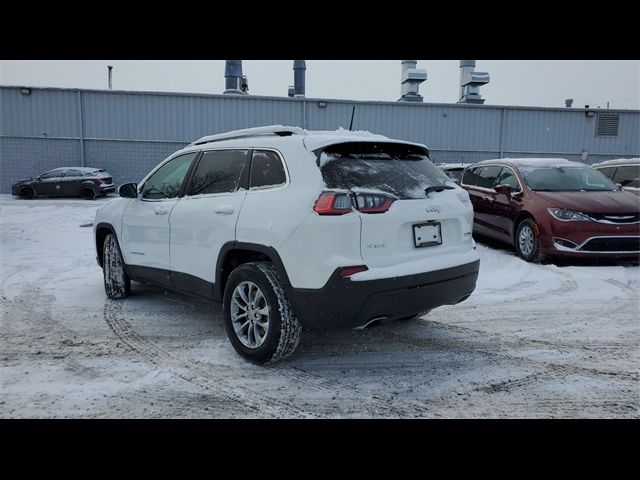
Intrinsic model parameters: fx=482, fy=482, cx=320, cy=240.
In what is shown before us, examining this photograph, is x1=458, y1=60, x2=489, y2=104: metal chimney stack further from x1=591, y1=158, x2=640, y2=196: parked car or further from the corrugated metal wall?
x1=591, y1=158, x2=640, y2=196: parked car

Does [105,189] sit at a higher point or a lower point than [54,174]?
lower

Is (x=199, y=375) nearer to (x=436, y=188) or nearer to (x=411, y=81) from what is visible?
(x=436, y=188)

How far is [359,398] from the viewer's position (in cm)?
316

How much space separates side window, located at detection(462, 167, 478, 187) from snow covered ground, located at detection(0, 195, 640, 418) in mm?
4039

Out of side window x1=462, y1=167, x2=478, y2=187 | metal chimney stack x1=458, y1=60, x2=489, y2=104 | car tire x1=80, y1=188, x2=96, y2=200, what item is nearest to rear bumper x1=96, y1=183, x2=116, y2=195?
car tire x1=80, y1=188, x2=96, y2=200

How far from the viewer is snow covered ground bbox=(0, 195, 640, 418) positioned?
305 centimetres

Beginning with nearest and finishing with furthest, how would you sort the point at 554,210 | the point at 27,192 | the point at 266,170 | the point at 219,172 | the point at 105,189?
the point at 266,170
the point at 219,172
the point at 554,210
the point at 27,192
the point at 105,189

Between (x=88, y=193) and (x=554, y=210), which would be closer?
(x=554, y=210)

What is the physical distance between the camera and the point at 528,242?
783 cm

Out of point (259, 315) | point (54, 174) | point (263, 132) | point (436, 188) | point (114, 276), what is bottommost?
point (114, 276)

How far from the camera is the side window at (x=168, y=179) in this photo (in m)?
4.66

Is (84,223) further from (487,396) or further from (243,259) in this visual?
(487,396)

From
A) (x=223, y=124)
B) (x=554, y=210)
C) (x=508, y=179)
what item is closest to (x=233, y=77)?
(x=223, y=124)

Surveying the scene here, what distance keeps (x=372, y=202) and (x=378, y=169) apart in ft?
1.32
